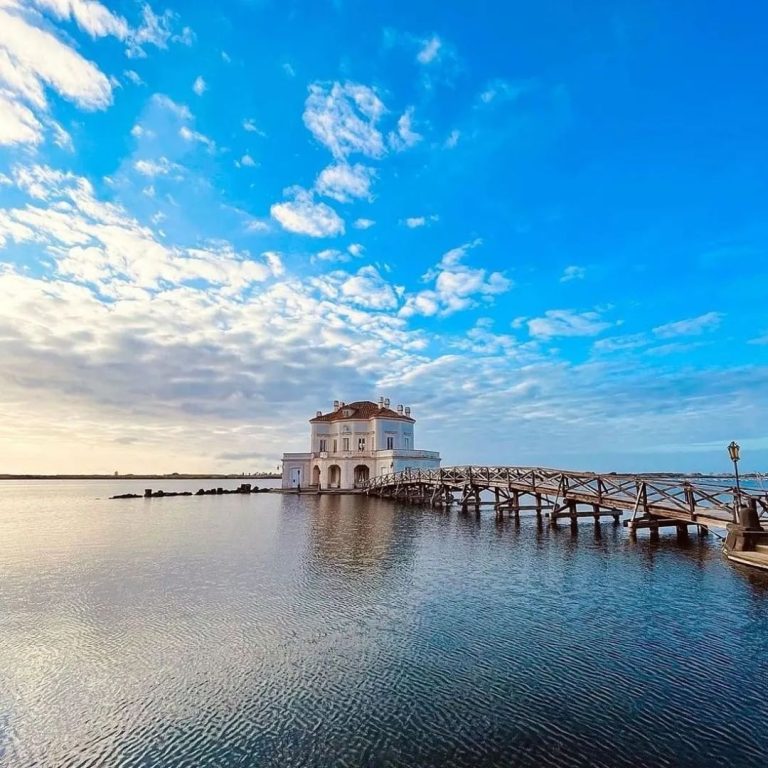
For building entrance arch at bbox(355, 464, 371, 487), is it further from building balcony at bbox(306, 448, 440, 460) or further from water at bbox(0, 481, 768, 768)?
water at bbox(0, 481, 768, 768)

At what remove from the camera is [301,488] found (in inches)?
2648

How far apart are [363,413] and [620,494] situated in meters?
42.1

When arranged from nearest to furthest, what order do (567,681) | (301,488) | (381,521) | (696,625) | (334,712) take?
1. (334,712)
2. (567,681)
3. (696,625)
4. (381,521)
5. (301,488)

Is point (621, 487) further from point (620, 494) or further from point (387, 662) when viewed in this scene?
point (387, 662)

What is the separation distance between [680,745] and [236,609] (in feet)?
32.9

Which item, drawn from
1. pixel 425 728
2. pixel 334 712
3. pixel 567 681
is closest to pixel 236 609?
pixel 334 712

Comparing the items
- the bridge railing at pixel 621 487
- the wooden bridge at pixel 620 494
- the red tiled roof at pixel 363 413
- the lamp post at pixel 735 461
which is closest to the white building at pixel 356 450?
the red tiled roof at pixel 363 413

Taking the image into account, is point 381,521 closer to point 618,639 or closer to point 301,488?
point 618,639

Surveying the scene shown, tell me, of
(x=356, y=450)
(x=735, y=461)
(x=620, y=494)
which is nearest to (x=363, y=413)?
(x=356, y=450)

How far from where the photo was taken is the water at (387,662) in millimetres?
6625

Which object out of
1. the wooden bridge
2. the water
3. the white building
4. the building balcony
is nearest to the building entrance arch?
the white building

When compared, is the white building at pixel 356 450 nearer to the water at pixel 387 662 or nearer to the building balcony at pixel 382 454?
the building balcony at pixel 382 454

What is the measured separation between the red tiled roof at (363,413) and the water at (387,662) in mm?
47179

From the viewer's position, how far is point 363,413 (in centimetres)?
6819
